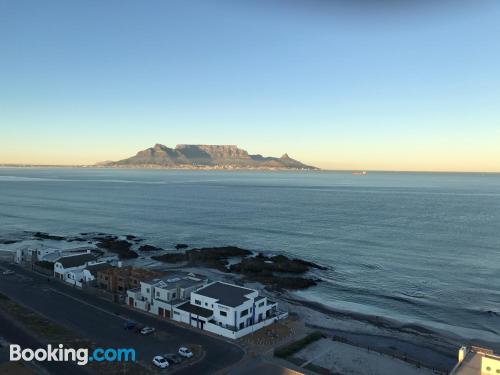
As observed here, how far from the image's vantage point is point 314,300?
48562 millimetres

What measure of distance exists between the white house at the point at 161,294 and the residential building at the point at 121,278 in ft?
6.05

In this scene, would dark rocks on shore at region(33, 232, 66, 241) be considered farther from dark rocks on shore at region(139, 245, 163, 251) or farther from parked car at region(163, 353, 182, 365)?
parked car at region(163, 353, 182, 365)

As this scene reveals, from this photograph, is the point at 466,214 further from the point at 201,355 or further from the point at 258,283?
the point at 201,355

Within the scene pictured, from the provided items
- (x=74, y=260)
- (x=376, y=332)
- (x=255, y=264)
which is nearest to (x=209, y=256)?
(x=255, y=264)

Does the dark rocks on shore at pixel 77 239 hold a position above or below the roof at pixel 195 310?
below

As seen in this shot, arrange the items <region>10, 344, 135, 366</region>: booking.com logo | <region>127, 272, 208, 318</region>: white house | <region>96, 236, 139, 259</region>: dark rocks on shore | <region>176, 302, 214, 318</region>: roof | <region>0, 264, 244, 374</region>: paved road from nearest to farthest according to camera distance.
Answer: <region>10, 344, 135, 366</region>: booking.com logo < <region>0, 264, 244, 374</region>: paved road < <region>176, 302, 214, 318</region>: roof < <region>127, 272, 208, 318</region>: white house < <region>96, 236, 139, 259</region>: dark rocks on shore

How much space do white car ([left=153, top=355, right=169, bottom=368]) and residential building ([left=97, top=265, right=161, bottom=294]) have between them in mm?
16542

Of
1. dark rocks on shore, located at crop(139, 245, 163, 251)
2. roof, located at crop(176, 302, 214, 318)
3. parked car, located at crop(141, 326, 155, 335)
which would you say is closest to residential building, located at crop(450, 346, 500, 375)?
roof, located at crop(176, 302, 214, 318)

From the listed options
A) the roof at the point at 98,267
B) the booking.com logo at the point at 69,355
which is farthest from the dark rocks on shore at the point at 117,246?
the booking.com logo at the point at 69,355

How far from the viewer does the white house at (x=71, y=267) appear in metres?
49.2

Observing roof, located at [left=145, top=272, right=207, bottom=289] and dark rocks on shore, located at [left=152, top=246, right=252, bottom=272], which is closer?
roof, located at [left=145, top=272, right=207, bottom=289]

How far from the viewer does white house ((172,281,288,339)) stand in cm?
3541

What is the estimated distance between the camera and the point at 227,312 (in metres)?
35.6

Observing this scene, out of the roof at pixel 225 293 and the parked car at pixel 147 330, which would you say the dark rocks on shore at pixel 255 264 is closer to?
the roof at pixel 225 293
